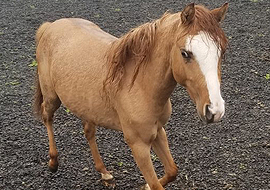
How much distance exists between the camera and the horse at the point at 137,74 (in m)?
2.58

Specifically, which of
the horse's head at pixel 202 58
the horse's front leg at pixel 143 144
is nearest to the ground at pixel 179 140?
the horse's head at pixel 202 58

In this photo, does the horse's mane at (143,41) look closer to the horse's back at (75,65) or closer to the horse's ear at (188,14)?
the horse's ear at (188,14)

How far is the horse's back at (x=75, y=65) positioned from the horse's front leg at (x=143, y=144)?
0.32 meters

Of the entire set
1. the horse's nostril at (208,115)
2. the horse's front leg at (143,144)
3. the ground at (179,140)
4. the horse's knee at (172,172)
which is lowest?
the ground at (179,140)

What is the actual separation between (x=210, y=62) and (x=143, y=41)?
2.27 feet

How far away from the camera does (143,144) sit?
3.24 m

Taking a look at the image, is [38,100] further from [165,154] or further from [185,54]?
[185,54]

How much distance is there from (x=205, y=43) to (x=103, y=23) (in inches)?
269

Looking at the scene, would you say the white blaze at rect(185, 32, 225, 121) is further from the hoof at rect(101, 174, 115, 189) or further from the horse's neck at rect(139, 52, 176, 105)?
the hoof at rect(101, 174, 115, 189)

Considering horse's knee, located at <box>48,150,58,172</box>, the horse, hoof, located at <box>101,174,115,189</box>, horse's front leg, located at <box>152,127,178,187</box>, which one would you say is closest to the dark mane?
the horse

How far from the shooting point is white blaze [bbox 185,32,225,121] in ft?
8.18

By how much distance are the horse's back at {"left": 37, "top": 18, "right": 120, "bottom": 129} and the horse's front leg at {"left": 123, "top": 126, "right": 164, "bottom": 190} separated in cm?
32

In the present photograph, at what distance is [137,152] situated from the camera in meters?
3.26

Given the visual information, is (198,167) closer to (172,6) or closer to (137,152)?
(137,152)
